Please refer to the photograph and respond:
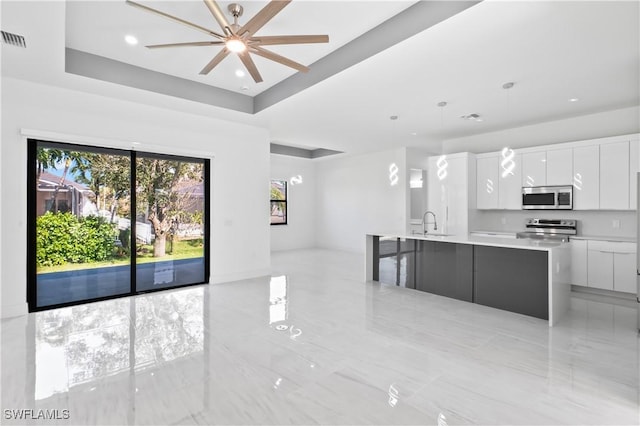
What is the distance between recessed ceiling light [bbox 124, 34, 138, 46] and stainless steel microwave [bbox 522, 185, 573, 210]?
637 cm

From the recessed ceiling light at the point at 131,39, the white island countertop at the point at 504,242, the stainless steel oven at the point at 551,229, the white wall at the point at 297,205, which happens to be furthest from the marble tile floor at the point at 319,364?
the white wall at the point at 297,205

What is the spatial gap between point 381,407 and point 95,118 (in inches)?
196

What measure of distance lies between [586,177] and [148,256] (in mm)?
7122

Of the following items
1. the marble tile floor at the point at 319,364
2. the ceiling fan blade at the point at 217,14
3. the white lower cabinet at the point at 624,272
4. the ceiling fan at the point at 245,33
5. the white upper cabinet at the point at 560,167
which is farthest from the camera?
the white upper cabinet at the point at 560,167

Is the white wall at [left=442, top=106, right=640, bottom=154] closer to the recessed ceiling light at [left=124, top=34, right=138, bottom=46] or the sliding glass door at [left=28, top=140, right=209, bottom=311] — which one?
the sliding glass door at [left=28, top=140, right=209, bottom=311]

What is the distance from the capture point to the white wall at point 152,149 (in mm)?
3887

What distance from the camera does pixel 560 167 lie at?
5391 mm

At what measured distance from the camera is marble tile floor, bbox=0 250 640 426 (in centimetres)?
206

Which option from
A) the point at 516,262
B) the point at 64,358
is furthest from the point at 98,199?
the point at 516,262

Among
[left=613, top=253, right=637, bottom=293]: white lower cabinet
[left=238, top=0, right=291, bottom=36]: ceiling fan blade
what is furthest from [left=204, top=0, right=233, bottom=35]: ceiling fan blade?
[left=613, top=253, right=637, bottom=293]: white lower cabinet

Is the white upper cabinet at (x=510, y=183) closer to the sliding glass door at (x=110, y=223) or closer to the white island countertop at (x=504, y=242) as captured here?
the white island countertop at (x=504, y=242)

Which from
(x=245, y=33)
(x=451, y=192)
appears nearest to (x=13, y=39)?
(x=245, y=33)

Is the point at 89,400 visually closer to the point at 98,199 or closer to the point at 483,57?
the point at 98,199

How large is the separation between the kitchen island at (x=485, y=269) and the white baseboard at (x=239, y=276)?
2.01 m
